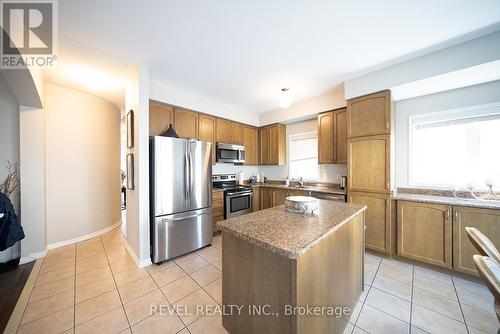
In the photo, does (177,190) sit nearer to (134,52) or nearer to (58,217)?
(134,52)

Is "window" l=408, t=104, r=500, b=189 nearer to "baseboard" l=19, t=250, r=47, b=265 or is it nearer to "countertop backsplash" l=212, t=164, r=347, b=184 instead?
"countertop backsplash" l=212, t=164, r=347, b=184

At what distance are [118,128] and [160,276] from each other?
134 inches

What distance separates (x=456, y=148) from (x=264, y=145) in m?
3.29

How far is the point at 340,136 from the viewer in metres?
3.28

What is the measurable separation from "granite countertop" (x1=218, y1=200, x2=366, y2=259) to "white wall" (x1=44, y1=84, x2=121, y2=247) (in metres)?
3.44

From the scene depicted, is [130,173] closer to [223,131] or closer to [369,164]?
[223,131]

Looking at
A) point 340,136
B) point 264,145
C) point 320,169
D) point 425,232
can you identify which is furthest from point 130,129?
point 425,232

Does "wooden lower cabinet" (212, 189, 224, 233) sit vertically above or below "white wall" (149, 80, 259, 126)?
below

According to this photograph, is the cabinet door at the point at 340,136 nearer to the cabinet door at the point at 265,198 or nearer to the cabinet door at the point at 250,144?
the cabinet door at the point at 265,198

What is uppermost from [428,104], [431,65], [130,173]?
Answer: [431,65]

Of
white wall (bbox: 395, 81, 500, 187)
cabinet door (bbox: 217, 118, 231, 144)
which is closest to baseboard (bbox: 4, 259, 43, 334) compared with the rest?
cabinet door (bbox: 217, 118, 231, 144)

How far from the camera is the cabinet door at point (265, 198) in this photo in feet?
13.5

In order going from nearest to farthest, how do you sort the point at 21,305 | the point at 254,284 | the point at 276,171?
the point at 254,284, the point at 21,305, the point at 276,171

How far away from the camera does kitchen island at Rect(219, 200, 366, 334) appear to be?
0.95 m
